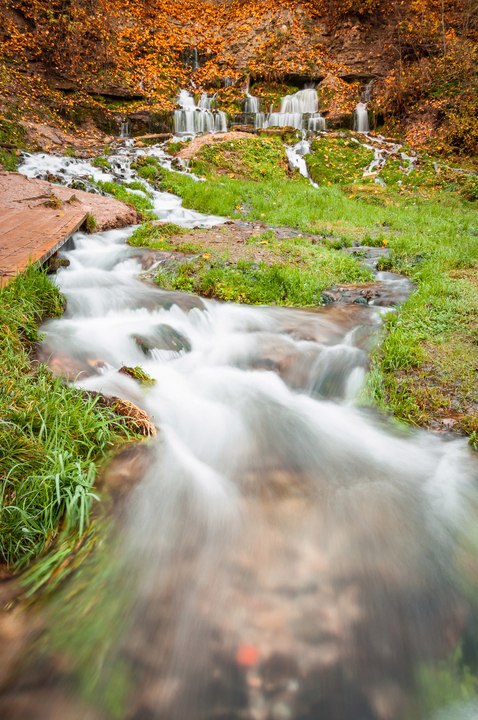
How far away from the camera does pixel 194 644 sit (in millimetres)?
1824

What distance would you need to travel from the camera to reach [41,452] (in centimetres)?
242

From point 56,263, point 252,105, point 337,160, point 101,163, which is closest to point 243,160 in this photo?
point 337,160

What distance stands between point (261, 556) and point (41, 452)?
1419mm

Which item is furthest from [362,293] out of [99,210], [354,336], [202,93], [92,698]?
[202,93]

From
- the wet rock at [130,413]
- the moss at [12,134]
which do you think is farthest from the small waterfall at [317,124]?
the wet rock at [130,413]

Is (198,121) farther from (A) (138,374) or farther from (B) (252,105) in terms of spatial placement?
(A) (138,374)

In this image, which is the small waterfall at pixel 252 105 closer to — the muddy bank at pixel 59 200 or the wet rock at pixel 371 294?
the muddy bank at pixel 59 200

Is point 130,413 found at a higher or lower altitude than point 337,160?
lower

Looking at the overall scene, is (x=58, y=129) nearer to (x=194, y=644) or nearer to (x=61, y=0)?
(x=61, y=0)

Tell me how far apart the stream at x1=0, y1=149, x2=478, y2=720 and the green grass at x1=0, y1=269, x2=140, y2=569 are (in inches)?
9.9

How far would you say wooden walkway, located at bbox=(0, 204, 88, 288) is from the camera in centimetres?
461

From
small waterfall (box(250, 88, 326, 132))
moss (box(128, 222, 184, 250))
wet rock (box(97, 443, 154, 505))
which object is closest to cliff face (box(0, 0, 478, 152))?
small waterfall (box(250, 88, 326, 132))

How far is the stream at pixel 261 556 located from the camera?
165cm

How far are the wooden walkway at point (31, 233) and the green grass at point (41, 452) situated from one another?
1373mm
